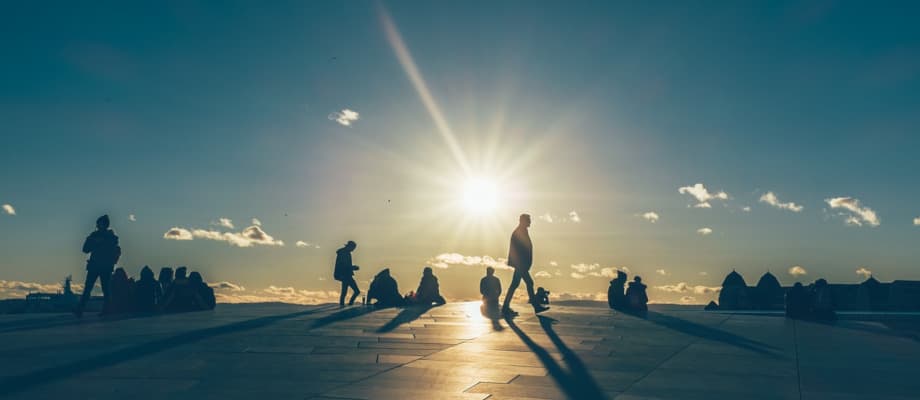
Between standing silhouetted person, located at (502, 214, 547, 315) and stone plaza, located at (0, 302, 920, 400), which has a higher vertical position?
standing silhouetted person, located at (502, 214, 547, 315)

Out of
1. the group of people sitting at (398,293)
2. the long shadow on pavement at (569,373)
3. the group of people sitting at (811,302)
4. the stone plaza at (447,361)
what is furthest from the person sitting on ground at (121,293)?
the group of people sitting at (811,302)

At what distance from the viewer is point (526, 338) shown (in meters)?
11.1

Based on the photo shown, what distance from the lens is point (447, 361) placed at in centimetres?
837

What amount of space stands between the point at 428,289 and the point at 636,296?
6062 mm

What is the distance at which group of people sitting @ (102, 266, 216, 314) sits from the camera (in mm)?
18344

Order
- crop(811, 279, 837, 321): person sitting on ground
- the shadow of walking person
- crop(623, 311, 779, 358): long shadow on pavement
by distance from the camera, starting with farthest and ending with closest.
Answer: crop(811, 279, 837, 321): person sitting on ground
the shadow of walking person
crop(623, 311, 779, 358): long shadow on pavement

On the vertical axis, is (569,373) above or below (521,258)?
below

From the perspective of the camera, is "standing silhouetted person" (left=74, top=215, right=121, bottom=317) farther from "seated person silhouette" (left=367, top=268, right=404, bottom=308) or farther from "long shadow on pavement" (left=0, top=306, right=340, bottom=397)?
"seated person silhouette" (left=367, top=268, right=404, bottom=308)

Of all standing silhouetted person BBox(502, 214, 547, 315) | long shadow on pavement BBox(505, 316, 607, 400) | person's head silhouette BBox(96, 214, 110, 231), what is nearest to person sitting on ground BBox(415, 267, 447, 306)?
standing silhouetted person BBox(502, 214, 547, 315)

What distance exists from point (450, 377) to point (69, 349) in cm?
516

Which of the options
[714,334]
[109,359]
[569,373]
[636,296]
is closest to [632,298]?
[636,296]

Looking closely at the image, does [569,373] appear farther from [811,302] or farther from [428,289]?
[428,289]

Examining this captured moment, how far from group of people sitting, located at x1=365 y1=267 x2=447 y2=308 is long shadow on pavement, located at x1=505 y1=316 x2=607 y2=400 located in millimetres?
10434

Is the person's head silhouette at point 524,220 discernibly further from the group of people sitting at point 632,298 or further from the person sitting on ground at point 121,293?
the person sitting on ground at point 121,293
